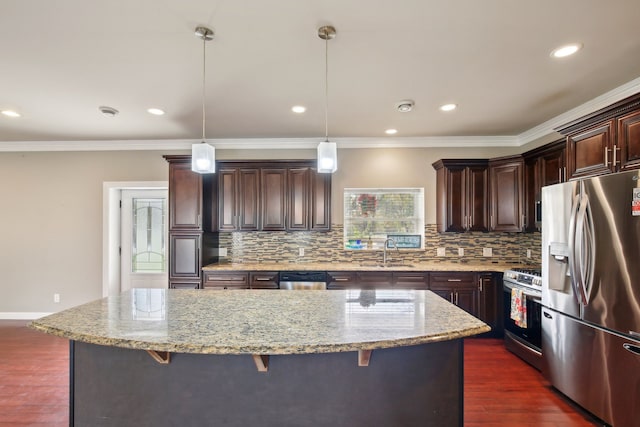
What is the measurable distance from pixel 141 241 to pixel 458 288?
176 inches

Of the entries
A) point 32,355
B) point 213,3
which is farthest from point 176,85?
point 32,355

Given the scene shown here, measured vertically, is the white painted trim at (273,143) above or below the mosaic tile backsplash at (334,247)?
above

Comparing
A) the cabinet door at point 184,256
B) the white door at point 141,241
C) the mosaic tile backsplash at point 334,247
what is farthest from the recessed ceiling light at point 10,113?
the mosaic tile backsplash at point 334,247

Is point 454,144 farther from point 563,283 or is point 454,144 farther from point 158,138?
point 158,138

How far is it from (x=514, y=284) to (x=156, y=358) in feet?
11.1

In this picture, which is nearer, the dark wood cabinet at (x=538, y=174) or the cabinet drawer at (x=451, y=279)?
the dark wood cabinet at (x=538, y=174)

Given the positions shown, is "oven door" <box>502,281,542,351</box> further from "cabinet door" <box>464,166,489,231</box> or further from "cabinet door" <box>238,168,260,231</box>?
"cabinet door" <box>238,168,260,231</box>

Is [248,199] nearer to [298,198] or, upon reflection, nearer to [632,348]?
[298,198]

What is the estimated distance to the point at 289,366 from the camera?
5.07 feet

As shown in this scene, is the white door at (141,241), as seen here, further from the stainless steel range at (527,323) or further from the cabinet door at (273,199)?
the stainless steel range at (527,323)

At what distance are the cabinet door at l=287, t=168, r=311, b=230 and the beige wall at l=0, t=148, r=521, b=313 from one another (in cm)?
46

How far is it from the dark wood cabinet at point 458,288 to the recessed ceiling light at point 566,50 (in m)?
2.39

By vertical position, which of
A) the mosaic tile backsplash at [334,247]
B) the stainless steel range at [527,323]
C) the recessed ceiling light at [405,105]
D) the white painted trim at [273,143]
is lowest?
the stainless steel range at [527,323]

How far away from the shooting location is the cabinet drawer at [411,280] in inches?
144
